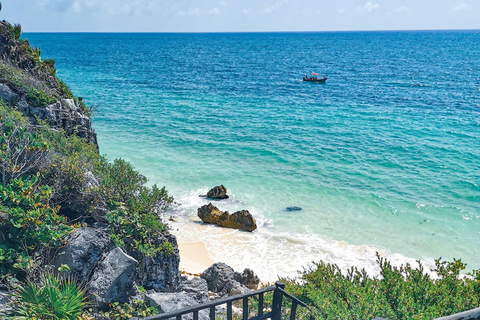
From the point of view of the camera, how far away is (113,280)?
28.1 feet

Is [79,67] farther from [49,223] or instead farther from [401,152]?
[49,223]

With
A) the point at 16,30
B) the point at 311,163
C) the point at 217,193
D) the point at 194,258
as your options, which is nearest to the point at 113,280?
the point at 194,258

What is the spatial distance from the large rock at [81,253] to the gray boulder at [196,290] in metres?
2.38

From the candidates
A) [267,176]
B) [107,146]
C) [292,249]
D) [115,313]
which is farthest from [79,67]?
[115,313]

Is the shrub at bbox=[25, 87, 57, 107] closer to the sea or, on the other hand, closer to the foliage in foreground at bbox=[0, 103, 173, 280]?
the foliage in foreground at bbox=[0, 103, 173, 280]

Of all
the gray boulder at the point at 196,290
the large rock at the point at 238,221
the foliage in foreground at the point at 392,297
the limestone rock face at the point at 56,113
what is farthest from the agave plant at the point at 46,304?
the large rock at the point at 238,221

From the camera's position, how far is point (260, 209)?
2034 centimetres

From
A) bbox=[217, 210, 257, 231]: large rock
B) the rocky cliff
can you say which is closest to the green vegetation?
the rocky cliff

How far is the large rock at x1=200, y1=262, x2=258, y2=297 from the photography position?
11945 millimetres

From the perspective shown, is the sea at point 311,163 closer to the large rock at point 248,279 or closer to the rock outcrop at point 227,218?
the rock outcrop at point 227,218

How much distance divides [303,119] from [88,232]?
3072 centimetres

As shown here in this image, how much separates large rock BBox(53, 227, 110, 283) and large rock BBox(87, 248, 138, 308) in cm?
19

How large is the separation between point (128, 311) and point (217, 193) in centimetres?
1313

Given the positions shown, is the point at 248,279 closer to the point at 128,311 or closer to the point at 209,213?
the point at 128,311
